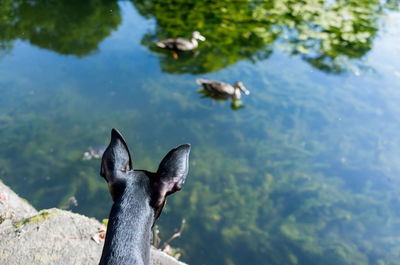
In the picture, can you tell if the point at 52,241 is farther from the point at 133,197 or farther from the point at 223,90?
Result: the point at 223,90

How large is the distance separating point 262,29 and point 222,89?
271cm

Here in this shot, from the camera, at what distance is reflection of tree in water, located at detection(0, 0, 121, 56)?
6090mm

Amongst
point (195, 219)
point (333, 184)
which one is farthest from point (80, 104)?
point (333, 184)

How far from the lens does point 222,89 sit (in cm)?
503

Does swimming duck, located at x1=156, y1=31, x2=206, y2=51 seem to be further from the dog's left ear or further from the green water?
the dog's left ear

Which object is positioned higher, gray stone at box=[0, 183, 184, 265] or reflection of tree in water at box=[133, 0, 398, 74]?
gray stone at box=[0, 183, 184, 265]

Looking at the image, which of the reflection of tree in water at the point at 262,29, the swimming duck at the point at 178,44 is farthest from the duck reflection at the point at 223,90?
the swimming duck at the point at 178,44

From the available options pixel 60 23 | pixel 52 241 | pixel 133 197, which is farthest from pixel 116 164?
pixel 60 23

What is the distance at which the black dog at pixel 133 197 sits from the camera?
1.40 metres

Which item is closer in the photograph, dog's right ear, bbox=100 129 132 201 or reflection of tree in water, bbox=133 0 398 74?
dog's right ear, bbox=100 129 132 201

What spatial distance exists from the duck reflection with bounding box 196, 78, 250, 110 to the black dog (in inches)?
142

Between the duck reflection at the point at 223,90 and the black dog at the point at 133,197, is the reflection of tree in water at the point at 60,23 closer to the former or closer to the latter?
the duck reflection at the point at 223,90

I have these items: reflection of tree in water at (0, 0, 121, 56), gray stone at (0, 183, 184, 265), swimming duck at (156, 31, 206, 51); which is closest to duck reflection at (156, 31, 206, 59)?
swimming duck at (156, 31, 206, 51)

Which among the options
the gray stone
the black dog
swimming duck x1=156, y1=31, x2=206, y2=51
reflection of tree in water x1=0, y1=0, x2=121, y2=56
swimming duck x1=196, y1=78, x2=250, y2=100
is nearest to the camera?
the black dog
